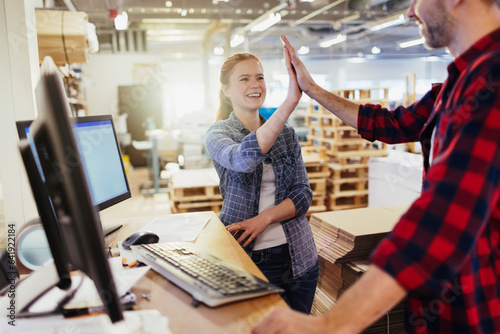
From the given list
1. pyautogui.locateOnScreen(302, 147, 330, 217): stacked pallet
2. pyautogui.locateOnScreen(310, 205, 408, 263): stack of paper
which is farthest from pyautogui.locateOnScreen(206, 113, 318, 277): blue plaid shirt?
pyautogui.locateOnScreen(302, 147, 330, 217): stacked pallet

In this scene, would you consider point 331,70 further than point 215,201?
Yes

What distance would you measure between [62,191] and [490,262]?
1.08 m

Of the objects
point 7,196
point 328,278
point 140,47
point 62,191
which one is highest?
point 140,47

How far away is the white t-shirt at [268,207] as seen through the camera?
2.00 meters

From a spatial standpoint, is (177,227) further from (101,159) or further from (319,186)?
(319,186)

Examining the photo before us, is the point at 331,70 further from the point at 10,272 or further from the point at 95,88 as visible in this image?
the point at 10,272

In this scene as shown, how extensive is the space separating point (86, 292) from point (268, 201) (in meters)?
1.03

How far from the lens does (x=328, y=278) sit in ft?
8.20

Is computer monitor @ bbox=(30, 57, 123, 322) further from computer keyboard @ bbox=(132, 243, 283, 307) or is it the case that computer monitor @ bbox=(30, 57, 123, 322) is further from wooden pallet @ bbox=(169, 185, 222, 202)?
wooden pallet @ bbox=(169, 185, 222, 202)

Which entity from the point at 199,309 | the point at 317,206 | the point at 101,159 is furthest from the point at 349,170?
the point at 199,309

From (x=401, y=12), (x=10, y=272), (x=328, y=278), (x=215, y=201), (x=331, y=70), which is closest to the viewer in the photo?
(x=10, y=272)

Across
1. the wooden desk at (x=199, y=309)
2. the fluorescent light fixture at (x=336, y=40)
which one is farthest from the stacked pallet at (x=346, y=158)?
the fluorescent light fixture at (x=336, y=40)

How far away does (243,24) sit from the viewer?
12.6 m

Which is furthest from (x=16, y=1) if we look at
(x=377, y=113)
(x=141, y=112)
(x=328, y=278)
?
(x=141, y=112)
